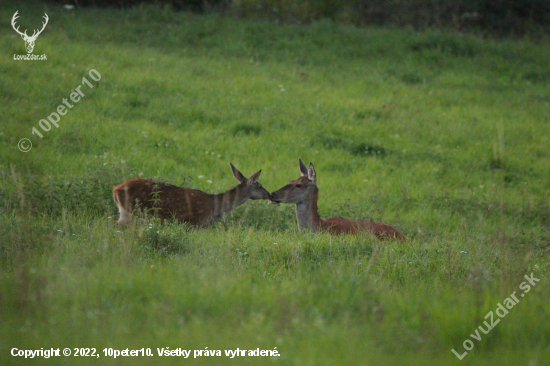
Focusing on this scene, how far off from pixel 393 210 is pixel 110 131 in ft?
17.4

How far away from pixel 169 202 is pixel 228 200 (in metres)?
1.01

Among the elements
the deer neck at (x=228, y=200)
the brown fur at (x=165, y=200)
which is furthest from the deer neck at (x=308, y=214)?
the brown fur at (x=165, y=200)

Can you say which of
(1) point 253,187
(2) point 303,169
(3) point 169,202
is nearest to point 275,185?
(1) point 253,187

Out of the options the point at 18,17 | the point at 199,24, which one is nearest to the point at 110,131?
the point at 18,17

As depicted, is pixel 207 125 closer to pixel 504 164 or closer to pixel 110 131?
pixel 110 131

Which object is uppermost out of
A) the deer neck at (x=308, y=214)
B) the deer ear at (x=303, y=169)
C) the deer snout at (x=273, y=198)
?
the deer ear at (x=303, y=169)

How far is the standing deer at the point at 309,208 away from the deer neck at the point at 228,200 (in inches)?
22.1

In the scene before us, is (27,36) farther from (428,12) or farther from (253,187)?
(428,12)

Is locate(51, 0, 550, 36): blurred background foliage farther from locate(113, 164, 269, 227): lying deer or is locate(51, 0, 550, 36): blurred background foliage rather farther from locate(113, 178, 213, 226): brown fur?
locate(113, 178, 213, 226): brown fur

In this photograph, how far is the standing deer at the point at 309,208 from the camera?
8.13m

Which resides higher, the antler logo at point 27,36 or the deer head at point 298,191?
the antler logo at point 27,36

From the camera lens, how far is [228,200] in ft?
28.8

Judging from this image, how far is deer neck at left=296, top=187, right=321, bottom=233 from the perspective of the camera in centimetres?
846

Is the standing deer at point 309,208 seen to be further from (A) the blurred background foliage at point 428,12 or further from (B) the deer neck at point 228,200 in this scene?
(A) the blurred background foliage at point 428,12
